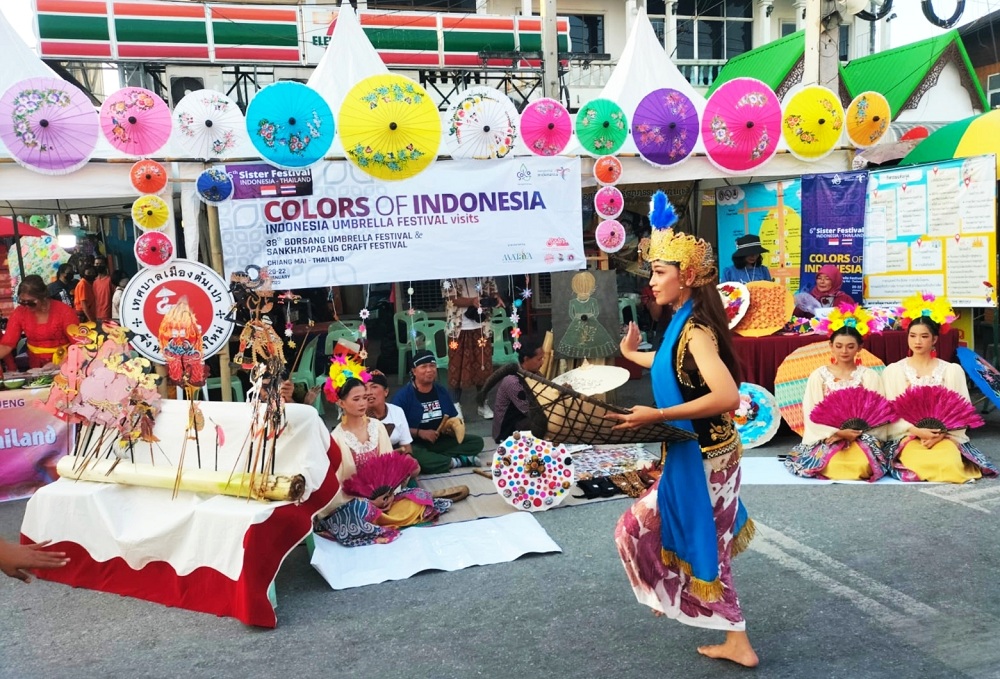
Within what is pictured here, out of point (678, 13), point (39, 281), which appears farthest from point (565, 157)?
point (678, 13)

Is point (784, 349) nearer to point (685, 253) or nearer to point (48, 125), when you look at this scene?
point (685, 253)

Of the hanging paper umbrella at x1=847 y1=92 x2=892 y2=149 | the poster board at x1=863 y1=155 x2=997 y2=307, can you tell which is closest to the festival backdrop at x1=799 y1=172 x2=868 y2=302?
the poster board at x1=863 y1=155 x2=997 y2=307

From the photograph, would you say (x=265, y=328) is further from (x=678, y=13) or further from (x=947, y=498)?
(x=678, y=13)

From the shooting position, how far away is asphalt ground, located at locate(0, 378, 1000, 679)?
115 inches

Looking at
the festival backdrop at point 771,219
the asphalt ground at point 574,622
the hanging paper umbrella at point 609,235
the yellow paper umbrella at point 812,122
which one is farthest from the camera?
the festival backdrop at point 771,219

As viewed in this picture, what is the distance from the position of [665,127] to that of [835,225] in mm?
2003

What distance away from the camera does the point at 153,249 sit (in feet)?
19.0

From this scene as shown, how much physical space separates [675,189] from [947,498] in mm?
5612

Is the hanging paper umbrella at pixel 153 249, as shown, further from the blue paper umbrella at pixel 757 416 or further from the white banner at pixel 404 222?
the blue paper umbrella at pixel 757 416

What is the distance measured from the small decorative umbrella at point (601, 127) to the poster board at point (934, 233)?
8.08 feet

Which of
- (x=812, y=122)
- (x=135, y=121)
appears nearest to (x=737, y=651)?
(x=135, y=121)

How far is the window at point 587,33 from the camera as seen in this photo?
56.6ft

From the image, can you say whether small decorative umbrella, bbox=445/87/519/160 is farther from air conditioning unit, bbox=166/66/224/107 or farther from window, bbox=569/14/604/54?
window, bbox=569/14/604/54

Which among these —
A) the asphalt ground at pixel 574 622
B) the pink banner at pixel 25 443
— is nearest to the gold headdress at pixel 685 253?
the asphalt ground at pixel 574 622
